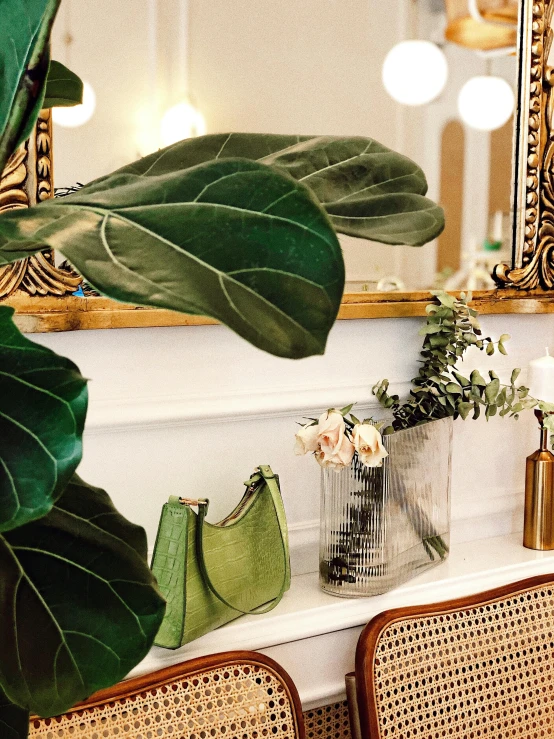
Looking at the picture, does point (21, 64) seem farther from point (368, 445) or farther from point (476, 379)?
point (476, 379)

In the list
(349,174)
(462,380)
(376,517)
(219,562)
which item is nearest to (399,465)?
(376,517)

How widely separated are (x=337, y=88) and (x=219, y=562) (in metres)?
0.66

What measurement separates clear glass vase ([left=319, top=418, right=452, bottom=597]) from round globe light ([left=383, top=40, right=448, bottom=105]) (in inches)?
19.3

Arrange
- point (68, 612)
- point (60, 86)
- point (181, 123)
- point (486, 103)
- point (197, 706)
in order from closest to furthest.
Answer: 1. point (68, 612)
2. point (60, 86)
3. point (197, 706)
4. point (181, 123)
5. point (486, 103)

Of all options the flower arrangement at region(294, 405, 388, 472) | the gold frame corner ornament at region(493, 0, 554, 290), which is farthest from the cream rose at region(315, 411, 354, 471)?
the gold frame corner ornament at region(493, 0, 554, 290)

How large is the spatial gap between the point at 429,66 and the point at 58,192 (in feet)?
1.96

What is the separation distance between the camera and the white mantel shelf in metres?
0.95

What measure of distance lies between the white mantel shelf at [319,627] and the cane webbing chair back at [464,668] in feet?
0.12

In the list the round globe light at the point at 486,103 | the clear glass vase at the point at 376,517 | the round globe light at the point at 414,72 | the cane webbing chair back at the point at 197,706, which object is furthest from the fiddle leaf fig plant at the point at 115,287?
the round globe light at the point at 486,103

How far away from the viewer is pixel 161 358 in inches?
40.4

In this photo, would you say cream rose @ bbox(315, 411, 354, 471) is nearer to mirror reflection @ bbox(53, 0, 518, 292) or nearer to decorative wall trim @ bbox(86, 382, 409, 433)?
decorative wall trim @ bbox(86, 382, 409, 433)

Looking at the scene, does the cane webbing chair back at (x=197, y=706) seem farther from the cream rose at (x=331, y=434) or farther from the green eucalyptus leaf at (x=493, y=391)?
the green eucalyptus leaf at (x=493, y=391)

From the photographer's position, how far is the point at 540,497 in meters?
1.26

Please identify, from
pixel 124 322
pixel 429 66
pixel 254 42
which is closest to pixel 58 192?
pixel 124 322
